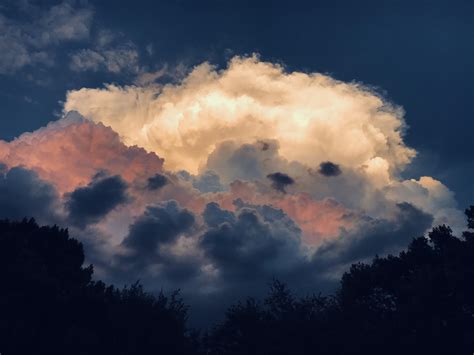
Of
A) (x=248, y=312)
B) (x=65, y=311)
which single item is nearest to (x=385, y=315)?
(x=248, y=312)

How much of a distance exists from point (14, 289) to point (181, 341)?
16.8m

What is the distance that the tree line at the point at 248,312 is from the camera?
3709 centimetres

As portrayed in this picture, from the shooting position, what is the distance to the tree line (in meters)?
37.1

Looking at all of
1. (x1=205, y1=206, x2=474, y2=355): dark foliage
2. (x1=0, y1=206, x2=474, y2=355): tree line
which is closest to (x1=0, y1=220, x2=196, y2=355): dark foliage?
(x1=0, y1=206, x2=474, y2=355): tree line

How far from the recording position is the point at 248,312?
5081cm

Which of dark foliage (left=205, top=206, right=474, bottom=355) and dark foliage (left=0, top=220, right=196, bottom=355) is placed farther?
dark foliage (left=205, top=206, right=474, bottom=355)

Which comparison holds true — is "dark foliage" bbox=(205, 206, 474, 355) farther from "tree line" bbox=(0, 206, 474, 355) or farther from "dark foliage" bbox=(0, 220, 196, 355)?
"dark foliage" bbox=(0, 220, 196, 355)

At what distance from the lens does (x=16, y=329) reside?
114ft

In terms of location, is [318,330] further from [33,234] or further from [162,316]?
[33,234]

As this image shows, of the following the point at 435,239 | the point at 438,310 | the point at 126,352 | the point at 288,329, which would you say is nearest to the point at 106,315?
the point at 126,352

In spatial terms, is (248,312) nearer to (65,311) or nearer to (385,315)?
(385,315)

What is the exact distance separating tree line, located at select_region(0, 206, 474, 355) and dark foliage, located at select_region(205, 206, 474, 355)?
109 millimetres

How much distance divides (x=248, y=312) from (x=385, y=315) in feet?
51.0

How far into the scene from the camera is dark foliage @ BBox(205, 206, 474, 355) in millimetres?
43750
